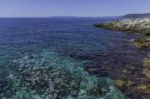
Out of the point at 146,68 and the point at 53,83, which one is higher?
the point at 53,83

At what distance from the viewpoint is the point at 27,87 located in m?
22.2

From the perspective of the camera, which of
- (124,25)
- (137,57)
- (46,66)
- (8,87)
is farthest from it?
(124,25)

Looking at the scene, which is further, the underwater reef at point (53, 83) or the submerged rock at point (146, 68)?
the submerged rock at point (146, 68)

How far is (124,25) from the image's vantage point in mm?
89500

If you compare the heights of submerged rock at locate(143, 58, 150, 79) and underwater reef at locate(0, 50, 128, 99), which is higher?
underwater reef at locate(0, 50, 128, 99)

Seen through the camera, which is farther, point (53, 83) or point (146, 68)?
point (146, 68)

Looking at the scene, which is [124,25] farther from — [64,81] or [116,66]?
[64,81]

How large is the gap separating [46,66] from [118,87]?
1122cm

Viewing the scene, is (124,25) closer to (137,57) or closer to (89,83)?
(137,57)

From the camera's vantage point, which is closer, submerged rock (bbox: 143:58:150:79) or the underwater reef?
the underwater reef

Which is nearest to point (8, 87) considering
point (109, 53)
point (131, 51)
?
point (109, 53)

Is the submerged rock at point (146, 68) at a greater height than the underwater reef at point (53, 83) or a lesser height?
lesser

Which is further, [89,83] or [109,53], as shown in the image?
[109,53]

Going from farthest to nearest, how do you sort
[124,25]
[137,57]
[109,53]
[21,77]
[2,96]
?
1. [124,25]
2. [109,53]
3. [137,57]
4. [21,77]
5. [2,96]
